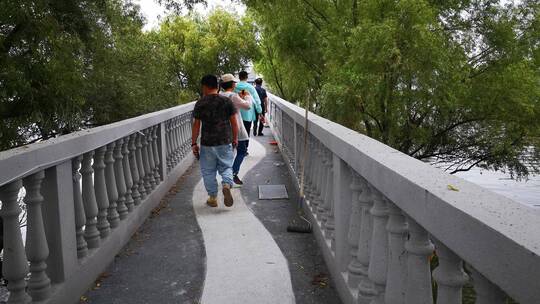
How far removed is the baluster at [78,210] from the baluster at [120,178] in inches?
42.7

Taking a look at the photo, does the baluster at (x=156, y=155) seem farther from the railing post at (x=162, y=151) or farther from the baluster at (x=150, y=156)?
the baluster at (x=150, y=156)

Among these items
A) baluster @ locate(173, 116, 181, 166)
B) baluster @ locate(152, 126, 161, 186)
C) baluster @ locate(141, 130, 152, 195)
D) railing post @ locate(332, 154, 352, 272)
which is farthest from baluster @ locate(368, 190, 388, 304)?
baluster @ locate(173, 116, 181, 166)

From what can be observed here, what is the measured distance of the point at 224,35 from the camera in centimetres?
3192

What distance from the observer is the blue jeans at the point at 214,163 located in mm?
6516

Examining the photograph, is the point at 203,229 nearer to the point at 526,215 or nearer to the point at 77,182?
the point at 77,182

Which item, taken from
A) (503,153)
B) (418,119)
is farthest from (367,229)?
(503,153)

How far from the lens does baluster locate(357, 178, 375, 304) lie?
114 inches

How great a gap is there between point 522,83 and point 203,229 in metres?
12.1

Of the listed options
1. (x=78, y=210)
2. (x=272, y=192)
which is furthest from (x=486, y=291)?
(x=272, y=192)

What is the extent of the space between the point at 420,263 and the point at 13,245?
2.15 meters

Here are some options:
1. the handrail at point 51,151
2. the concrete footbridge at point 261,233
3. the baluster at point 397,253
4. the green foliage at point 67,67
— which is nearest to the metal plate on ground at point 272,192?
the concrete footbridge at point 261,233

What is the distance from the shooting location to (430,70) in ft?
40.0

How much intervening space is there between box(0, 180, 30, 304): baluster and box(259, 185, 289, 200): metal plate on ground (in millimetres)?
4394

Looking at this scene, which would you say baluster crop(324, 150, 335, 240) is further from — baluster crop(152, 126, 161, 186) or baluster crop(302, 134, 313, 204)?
baluster crop(152, 126, 161, 186)
